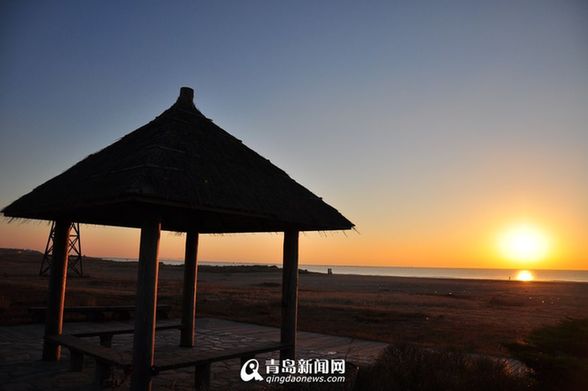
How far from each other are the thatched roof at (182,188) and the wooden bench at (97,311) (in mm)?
5225

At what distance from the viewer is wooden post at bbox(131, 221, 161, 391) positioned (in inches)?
241

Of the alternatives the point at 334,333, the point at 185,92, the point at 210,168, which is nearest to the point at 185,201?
the point at 210,168

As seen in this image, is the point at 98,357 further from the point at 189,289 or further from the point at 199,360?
the point at 189,289

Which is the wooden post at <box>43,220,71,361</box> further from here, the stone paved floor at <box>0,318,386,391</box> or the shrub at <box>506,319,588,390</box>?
the shrub at <box>506,319,588,390</box>

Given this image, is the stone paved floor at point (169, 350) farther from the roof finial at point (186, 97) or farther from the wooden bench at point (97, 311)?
the roof finial at point (186, 97)

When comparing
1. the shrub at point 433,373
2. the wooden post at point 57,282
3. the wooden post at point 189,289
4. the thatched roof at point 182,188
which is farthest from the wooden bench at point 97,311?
the shrub at point 433,373

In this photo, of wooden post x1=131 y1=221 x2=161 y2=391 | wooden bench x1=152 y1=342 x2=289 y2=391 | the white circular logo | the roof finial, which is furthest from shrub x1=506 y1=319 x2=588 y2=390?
the roof finial

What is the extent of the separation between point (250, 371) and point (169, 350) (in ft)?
5.05

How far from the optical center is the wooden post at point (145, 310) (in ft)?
20.1

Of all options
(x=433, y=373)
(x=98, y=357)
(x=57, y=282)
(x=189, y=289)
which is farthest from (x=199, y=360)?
(x=57, y=282)

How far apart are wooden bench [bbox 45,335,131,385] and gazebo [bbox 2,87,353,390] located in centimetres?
48

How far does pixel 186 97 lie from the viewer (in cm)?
905

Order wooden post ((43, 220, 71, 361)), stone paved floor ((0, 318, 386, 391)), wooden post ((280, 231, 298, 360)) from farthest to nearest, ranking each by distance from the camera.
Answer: wooden post ((43, 220, 71, 361)), wooden post ((280, 231, 298, 360)), stone paved floor ((0, 318, 386, 391))

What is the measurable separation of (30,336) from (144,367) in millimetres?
6824
